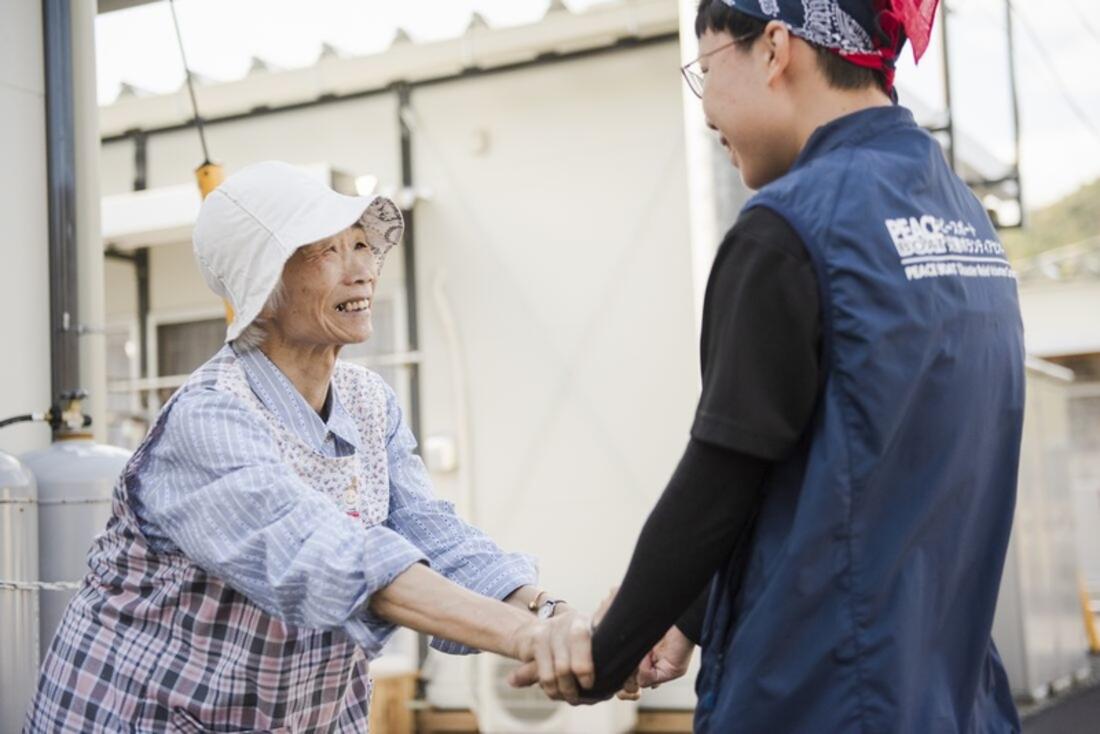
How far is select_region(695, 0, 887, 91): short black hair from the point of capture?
1.87 meters

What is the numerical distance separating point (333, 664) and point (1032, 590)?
783 cm

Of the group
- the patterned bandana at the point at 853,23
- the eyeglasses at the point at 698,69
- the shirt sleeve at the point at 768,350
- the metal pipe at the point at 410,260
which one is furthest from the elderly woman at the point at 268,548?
the metal pipe at the point at 410,260

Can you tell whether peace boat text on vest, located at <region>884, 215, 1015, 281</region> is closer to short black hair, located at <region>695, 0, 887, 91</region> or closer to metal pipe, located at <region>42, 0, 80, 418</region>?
short black hair, located at <region>695, 0, 887, 91</region>

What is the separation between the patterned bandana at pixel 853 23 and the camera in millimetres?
1849

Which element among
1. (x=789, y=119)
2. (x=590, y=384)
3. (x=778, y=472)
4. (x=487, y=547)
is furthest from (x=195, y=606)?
(x=590, y=384)

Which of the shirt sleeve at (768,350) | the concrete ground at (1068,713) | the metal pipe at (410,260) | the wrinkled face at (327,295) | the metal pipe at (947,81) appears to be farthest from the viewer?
the metal pipe at (410,260)

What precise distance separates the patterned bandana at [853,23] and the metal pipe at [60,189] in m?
2.53

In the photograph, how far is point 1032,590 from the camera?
30.3ft

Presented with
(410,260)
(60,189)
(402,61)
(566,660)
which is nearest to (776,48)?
(566,660)

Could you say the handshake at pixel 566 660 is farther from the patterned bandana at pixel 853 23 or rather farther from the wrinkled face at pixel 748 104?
the patterned bandana at pixel 853 23

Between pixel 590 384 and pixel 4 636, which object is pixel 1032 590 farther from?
pixel 4 636

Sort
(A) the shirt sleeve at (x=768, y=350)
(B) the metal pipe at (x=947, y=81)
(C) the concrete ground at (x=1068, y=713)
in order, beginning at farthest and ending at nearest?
(C) the concrete ground at (x=1068, y=713), (B) the metal pipe at (x=947, y=81), (A) the shirt sleeve at (x=768, y=350)

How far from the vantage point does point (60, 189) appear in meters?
3.85

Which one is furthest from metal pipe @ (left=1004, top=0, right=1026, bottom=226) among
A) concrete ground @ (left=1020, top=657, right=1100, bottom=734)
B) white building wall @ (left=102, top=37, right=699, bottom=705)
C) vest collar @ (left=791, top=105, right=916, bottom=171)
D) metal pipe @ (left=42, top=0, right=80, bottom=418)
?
vest collar @ (left=791, top=105, right=916, bottom=171)
